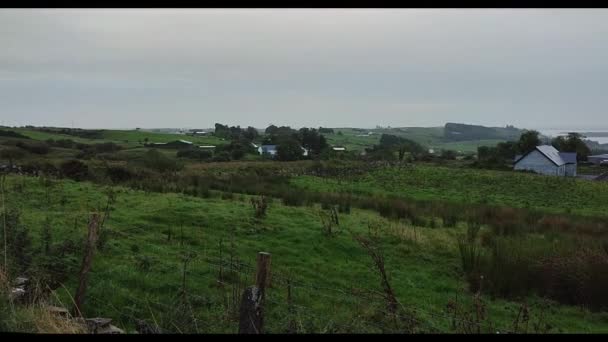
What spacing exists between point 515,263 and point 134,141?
62.8m

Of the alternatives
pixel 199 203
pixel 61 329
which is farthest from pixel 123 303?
pixel 199 203

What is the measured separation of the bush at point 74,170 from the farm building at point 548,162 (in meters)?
42.1

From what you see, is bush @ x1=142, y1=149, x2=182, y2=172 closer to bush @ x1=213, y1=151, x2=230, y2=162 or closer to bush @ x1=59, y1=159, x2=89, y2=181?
bush @ x1=59, y1=159, x2=89, y2=181

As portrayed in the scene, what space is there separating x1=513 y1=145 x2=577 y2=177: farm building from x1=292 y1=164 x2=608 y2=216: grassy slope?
1546cm

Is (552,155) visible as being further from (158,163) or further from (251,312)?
(251,312)

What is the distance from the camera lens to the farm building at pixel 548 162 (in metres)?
49.7

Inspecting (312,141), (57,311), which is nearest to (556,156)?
(312,141)

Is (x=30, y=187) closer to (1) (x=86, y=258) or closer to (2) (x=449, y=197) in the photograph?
(1) (x=86, y=258)

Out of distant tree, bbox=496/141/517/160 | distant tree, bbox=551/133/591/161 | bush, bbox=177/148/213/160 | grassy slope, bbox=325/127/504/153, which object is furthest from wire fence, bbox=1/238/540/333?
grassy slope, bbox=325/127/504/153

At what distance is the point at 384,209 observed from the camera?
17203 mm

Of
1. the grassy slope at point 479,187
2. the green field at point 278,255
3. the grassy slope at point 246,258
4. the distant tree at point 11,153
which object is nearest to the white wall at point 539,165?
the grassy slope at point 479,187

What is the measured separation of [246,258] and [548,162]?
47.9 metres

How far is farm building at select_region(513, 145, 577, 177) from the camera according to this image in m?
49.7
